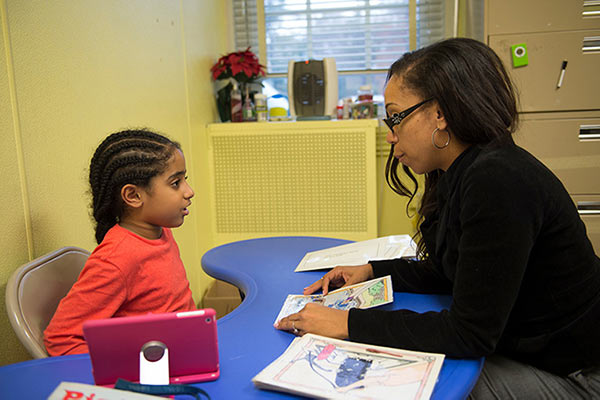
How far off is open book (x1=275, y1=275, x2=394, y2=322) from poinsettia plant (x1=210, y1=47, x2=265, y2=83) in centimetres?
199

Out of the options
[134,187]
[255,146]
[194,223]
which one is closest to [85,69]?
[134,187]

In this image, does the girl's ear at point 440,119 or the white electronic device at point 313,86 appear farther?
the white electronic device at point 313,86

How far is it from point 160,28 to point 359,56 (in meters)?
1.50

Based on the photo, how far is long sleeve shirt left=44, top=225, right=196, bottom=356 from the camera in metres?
0.95

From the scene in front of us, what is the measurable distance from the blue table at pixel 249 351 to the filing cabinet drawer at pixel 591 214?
169cm

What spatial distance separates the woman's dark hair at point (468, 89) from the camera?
3.08 ft

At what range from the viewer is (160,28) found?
2.10m

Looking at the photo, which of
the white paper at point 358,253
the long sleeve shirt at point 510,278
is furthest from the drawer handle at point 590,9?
the long sleeve shirt at point 510,278

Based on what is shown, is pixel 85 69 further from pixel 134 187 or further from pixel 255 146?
pixel 255 146

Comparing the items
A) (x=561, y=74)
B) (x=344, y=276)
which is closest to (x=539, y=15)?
(x=561, y=74)

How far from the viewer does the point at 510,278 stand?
79cm

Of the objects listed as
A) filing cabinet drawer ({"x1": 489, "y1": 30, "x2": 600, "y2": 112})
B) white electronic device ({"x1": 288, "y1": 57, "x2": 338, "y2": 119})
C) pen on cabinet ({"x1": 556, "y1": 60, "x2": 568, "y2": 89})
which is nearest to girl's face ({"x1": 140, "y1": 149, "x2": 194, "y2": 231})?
white electronic device ({"x1": 288, "y1": 57, "x2": 338, "y2": 119})

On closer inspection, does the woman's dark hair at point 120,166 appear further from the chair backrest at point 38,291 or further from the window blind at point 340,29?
the window blind at point 340,29

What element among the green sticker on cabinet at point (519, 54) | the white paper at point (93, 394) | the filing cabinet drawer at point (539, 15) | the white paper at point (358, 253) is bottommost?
the white paper at point (358, 253)
